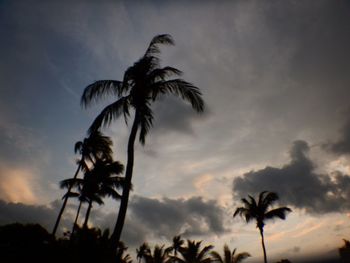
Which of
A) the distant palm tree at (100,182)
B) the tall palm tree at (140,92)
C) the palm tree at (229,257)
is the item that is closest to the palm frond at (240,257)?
the palm tree at (229,257)

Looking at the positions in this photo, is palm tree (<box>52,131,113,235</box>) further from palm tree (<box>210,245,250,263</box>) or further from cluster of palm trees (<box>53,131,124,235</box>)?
palm tree (<box>210,245,250,263</box>)

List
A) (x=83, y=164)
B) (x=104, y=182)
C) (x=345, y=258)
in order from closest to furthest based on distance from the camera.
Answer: (x=83, y=164), (x=104, y=182), (x=345, y=258)

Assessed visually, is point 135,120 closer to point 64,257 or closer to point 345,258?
point 64,257

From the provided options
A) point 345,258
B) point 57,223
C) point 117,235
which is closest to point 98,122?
point 117,235

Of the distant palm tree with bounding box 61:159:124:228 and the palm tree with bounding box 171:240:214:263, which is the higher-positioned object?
the distant palm tree with bounding box 61:159:124:228

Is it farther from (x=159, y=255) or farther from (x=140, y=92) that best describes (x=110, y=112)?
(x=159, y=255)

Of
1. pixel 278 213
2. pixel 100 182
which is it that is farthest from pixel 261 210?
pixel 100 182

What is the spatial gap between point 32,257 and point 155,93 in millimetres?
11329

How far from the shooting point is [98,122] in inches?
345

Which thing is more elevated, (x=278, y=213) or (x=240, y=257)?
(x=278, y=213)

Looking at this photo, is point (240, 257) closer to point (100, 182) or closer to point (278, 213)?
point (278, 213)

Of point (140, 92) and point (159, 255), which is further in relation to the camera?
point (159, 255)

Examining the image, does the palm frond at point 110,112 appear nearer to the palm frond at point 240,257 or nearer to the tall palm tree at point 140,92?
the tall palm tree at point 140,92

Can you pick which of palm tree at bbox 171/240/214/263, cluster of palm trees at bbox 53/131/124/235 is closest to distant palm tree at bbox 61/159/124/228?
cluster of palm trees at bbox 53/131/124/235
